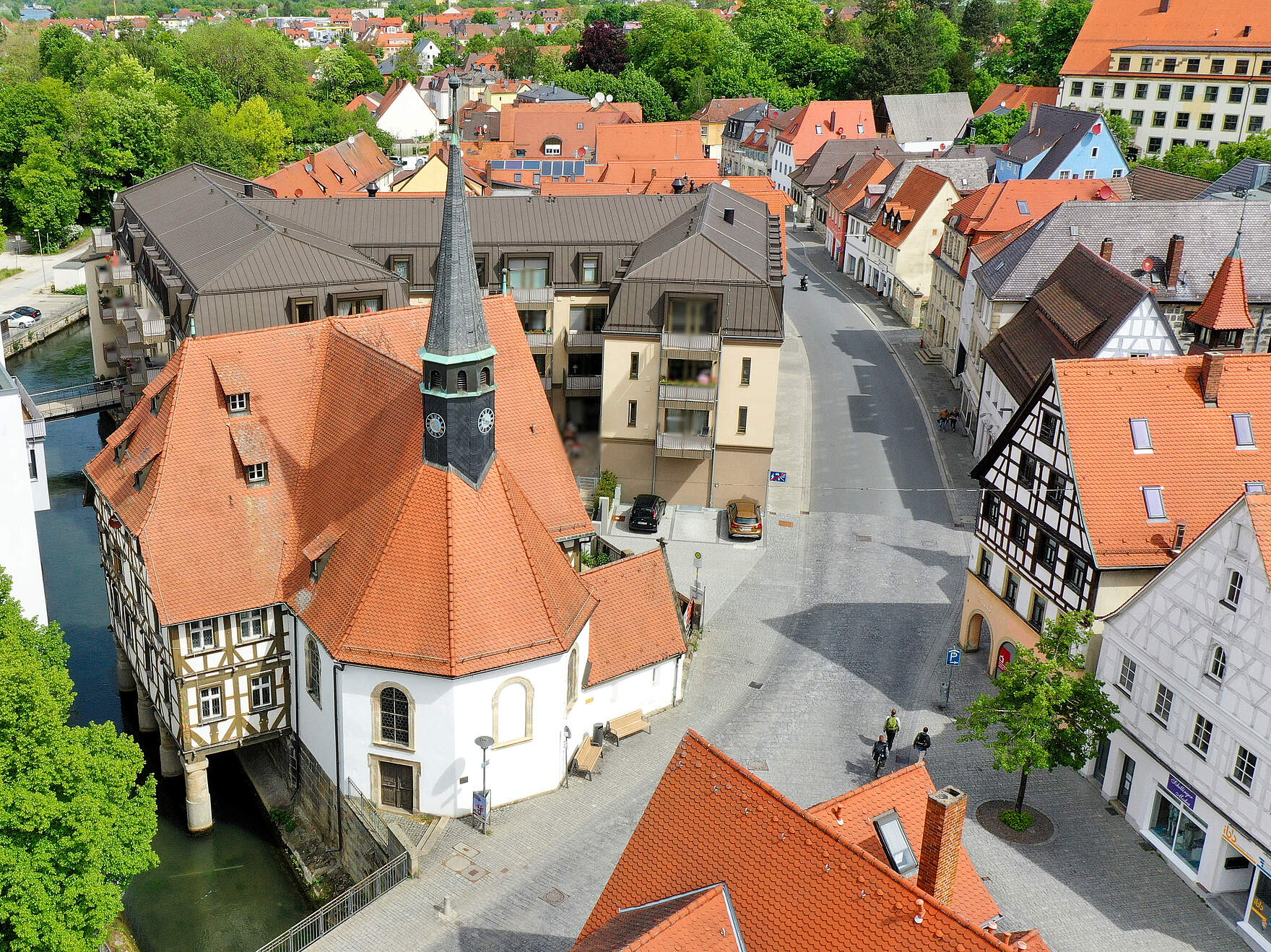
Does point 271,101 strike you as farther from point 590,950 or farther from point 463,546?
point 590,950

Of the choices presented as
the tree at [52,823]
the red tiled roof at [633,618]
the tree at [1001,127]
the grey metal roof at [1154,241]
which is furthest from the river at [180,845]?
the tree at [1001,127]

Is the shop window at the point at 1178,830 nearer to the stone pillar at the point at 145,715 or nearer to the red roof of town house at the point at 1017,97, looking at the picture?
the stone pillar at the point at 145,715

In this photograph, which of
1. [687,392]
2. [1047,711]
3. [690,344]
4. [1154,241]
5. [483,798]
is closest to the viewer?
[1047,711]

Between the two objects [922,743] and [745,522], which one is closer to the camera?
[922,743]

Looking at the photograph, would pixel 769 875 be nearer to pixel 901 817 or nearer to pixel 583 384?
pixel 901 817

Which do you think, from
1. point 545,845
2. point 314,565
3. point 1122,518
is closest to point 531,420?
point 314,565

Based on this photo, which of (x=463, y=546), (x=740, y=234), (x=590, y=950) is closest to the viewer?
(x=590, y=950)

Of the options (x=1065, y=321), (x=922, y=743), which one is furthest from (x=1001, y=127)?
(x=922, y=743)
